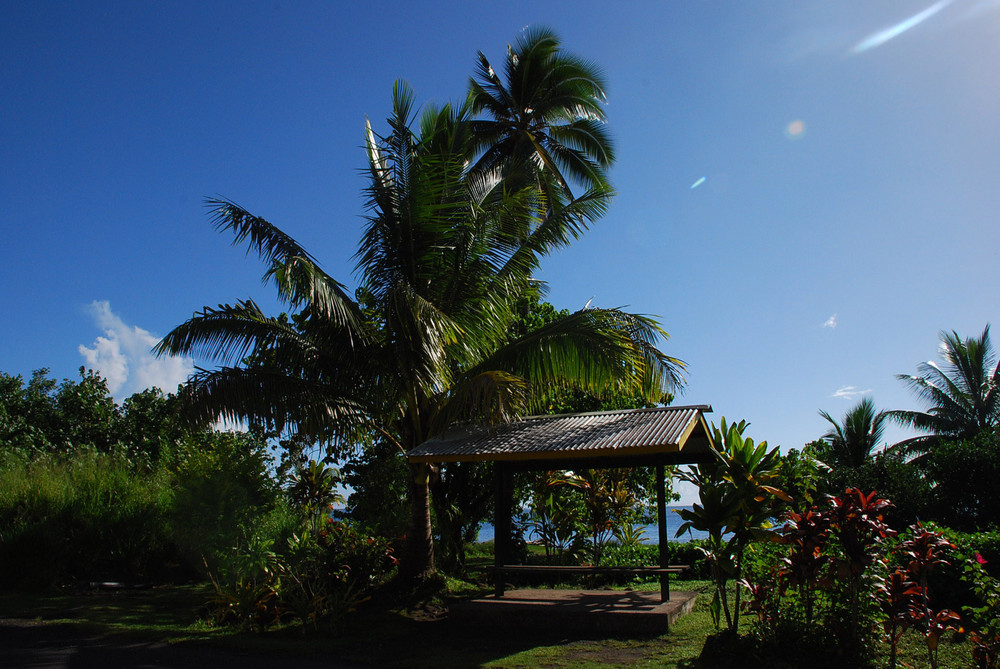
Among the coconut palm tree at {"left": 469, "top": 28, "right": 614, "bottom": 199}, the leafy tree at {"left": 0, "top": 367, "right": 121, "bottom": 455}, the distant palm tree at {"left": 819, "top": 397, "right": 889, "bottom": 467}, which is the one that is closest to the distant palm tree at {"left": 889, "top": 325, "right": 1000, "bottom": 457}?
the distant palm tree at {"left": 819, "top": 397, "right": 889, "bottom": 467}

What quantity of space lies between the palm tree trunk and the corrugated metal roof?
0.78 m

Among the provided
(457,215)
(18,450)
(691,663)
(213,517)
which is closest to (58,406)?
(18,450)

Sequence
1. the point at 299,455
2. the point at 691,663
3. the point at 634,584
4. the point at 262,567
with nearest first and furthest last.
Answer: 1. the point at 691,663
2. the point at 262,567
3. the point at 634,584
4. the point at 299,455

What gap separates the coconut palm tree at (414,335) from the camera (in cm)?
976

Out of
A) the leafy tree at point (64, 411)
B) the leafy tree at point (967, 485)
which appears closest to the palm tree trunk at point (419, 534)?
the leafy tree at point (967, 485)

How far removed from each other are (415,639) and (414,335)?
4342mm

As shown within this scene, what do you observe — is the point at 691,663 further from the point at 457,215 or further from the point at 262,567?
the point at 457,215

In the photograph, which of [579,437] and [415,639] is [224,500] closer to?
[415,639]

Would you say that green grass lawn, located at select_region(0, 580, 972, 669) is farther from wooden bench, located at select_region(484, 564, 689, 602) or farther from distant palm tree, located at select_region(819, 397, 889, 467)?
distant palm tree, located at select_region(819, 397, 889, 467)

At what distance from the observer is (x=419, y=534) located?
10.8 m

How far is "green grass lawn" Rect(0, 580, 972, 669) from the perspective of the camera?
22.7 feet

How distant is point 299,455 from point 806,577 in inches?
710

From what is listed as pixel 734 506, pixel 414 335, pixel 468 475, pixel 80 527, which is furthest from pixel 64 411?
pixel 734 506

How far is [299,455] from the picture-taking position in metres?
21.1
